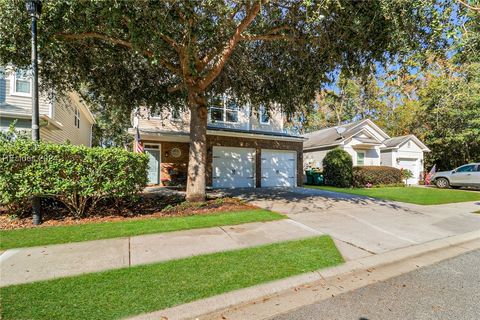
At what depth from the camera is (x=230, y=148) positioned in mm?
14477

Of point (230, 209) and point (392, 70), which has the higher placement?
point (392, 70)

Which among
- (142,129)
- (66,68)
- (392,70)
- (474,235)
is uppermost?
(66,68)

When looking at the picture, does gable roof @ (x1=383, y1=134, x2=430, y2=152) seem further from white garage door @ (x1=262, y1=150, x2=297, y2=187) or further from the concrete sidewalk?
the concrete sidewalk

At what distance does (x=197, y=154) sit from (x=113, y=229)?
3685 mm

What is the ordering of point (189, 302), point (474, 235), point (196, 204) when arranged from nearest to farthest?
point (189, 302)
point (474, 235)
point (196, 204)

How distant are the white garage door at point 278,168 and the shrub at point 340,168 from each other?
2.61 m

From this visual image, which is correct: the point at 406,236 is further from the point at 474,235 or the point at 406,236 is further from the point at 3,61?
the point at 3,61

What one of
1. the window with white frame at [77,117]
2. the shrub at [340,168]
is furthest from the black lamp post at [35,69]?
the shrub at [340,168]

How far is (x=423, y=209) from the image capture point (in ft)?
29.6

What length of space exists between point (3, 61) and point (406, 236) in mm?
11524

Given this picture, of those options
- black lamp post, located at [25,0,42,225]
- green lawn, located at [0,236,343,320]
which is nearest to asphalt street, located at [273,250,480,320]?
green lawn, located at [0,236,343,320]

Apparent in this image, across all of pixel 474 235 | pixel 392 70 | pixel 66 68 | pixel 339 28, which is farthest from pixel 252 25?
pixel 474 235

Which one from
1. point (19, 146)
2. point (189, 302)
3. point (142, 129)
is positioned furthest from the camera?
point (142, 129)

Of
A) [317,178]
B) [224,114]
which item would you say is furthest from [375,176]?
[224,114]
